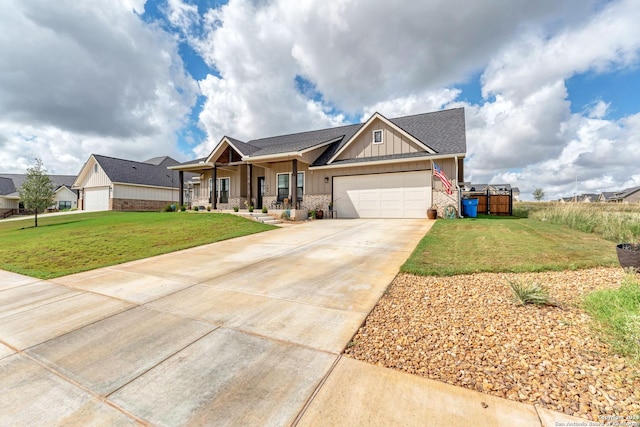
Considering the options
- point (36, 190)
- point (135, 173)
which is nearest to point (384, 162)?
point (36, 190)

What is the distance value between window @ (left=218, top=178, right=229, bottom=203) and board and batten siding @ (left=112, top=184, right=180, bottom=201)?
1328 cm

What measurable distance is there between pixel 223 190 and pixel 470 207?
16642mm

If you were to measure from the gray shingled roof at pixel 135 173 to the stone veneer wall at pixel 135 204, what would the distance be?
1.89m

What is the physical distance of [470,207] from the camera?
14281 mm

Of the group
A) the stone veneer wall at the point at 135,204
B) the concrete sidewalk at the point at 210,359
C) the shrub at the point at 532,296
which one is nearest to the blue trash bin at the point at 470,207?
the concrete sidewalk at the point at 210,359

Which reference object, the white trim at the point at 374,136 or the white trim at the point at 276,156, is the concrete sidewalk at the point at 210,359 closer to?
the white trim at the point at 276,156

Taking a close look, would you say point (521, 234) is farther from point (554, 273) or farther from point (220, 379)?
point (220, 379)

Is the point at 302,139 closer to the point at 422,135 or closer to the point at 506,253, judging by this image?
the point at 422,135

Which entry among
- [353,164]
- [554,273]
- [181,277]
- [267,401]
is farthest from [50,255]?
[353,164]

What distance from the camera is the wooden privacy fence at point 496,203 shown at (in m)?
16.2

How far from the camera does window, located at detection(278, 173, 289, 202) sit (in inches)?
708

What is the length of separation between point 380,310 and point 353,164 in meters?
12.8

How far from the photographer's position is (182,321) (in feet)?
11.3

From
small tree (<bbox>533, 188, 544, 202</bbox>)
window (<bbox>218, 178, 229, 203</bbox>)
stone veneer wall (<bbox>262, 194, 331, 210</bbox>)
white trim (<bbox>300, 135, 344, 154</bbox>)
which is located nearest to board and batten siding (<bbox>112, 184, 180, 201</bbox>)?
window (<bbox>218, 178, 229, 203</bbox>)
